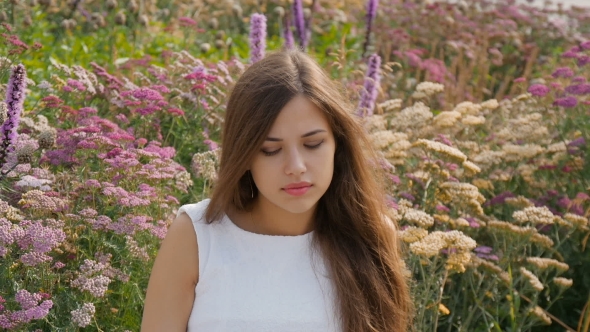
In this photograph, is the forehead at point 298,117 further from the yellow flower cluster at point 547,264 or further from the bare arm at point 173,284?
the yellow flower cluster at point 547,264

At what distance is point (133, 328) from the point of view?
9.72 feet

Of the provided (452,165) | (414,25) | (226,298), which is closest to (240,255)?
(226,298)

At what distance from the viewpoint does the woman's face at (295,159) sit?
2.35 metres

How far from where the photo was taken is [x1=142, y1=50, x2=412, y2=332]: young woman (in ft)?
7.79

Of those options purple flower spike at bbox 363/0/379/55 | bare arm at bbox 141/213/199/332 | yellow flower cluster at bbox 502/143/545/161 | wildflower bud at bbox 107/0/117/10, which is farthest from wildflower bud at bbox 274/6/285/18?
bare arm at bbox 141/213/199/332

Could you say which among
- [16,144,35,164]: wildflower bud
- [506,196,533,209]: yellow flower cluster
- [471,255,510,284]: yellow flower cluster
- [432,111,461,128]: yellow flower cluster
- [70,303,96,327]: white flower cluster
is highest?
[16,144,35,164]: wildflower bud

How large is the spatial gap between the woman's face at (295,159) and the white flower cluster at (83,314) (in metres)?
0.58

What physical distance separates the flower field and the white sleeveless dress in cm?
33

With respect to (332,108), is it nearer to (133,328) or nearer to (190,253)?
(190,253)

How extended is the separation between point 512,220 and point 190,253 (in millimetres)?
1902

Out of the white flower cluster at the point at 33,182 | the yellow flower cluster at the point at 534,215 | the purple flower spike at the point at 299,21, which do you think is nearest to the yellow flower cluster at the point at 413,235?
the yellow flower cluster at the point at 534,215

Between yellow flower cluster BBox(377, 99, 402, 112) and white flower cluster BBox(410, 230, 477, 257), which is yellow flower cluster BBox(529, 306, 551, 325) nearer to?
white flower cluster BBox(410, 230, 477, 257)

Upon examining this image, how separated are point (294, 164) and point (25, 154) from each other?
1.22 m

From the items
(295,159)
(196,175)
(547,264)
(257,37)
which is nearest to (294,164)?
(295,159)
